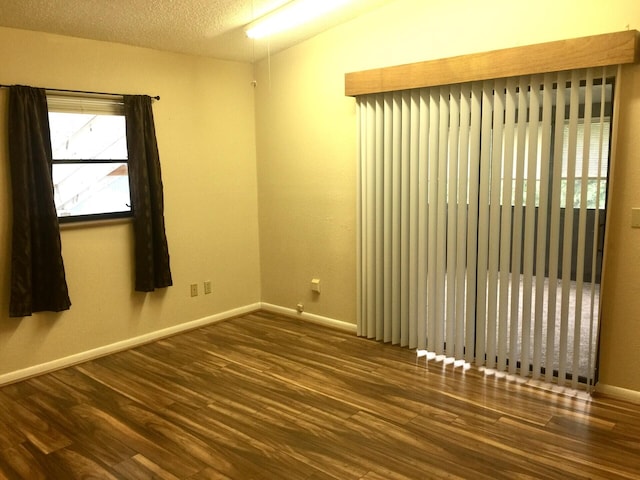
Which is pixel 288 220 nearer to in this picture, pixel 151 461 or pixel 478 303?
pixel 478 303

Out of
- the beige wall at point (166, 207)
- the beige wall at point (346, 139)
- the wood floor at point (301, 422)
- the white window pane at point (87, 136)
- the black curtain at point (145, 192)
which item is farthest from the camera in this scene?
the black curtain at point (145, 192)

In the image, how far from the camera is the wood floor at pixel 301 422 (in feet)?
8.41

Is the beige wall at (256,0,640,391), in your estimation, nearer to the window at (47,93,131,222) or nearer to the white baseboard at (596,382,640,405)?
the white baseboard at (596,382,640,405)

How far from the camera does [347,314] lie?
4.61 metres

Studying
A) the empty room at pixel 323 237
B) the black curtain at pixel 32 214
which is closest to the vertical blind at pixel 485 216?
the empty room at pixel 323 237

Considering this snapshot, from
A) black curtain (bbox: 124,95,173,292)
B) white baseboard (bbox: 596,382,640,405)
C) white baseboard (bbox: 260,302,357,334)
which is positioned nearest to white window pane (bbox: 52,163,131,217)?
black curtain (bbox: 124,95,173,292)

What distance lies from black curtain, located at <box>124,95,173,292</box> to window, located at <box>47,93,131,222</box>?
0.10 metres

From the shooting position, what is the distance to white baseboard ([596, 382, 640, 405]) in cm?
313

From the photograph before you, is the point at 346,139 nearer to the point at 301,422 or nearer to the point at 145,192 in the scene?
the point at 145,192

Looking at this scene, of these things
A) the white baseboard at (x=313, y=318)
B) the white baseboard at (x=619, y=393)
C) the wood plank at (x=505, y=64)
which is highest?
the wood plank at (x=505, y=64)

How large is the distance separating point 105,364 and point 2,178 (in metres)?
1.52

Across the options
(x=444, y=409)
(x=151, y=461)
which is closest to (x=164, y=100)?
(x=151, y=461)

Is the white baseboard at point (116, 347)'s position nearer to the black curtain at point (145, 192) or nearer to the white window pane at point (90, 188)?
the black curtain at point (145, 192)

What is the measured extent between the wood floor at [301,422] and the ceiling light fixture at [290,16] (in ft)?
8.28
